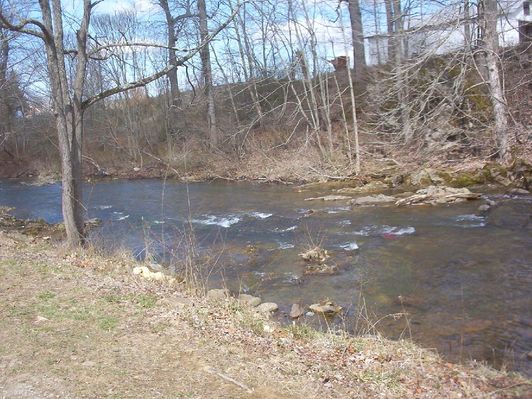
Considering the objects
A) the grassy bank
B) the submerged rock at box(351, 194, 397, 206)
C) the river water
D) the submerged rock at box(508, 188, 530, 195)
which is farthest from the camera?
the submerged rock at box(351, 194, 397, 206)

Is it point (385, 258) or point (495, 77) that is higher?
point (495, 77)

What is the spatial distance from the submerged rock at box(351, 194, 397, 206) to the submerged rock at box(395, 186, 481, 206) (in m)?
0.62

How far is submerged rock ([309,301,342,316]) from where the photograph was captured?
23.7 ft

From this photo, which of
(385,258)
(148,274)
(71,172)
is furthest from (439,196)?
(71,172)

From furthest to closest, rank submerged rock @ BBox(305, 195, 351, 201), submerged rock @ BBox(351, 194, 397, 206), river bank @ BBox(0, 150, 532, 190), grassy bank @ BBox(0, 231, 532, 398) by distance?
1. submerged rock @ BBox(305, 195, 351, 201)
2. river bank @ BBox(0, 150, 532, 190)
3. submerged rock @ BBox(351, 194, 397, 206)
4. grassy bank @ BBox(0, 231, 532, 398)

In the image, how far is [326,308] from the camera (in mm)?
7281

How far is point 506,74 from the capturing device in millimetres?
20734

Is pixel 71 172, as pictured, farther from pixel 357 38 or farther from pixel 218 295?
pixel 357 38

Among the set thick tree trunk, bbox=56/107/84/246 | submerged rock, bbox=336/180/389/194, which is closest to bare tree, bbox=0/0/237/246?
thick tree trunk, bbox=56/107/84/246

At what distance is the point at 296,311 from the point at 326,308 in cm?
44

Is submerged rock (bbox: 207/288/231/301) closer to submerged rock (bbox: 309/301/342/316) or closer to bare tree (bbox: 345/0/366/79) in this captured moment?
submerged rock (bbox: 309/301/342/316)

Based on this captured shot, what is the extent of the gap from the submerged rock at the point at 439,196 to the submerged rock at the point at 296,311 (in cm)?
762

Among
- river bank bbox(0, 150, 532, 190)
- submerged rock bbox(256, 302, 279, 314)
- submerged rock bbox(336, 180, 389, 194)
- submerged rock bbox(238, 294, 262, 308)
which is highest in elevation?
river bank bbox(0, 150, 532, 190)

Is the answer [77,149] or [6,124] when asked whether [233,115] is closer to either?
[6,124]
